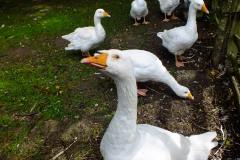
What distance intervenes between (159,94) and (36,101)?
6.03 ft

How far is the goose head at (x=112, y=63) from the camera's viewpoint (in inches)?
121

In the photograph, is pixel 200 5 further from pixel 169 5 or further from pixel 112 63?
pixel 112 63

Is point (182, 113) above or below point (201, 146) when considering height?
below

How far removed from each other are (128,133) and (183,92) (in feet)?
6.54

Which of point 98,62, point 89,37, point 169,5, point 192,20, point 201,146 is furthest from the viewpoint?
point 169,5

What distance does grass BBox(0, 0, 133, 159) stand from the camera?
5133 millimetres

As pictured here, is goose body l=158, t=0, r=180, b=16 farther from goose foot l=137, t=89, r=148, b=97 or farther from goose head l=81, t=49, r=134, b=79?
goose head l=81, t=49, r=134, b=79

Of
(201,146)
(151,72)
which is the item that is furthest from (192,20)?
(201,146)

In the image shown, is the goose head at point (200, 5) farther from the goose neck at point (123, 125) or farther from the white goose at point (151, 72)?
the goose neck at point (123, 125)

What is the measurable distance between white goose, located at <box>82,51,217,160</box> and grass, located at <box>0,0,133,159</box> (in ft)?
4.85

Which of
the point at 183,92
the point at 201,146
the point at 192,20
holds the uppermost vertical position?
the point at 192,20

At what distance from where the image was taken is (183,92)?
5.28m

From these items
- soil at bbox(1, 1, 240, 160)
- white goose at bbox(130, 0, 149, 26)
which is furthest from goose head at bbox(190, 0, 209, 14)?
white goose at bbox(130, 0, 149, 26)

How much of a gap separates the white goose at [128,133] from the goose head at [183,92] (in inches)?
58.8
